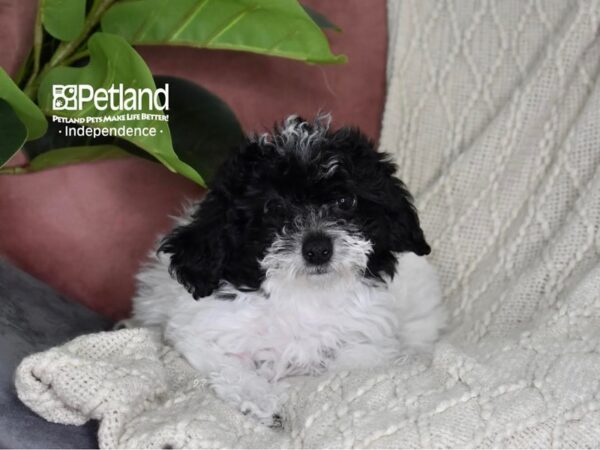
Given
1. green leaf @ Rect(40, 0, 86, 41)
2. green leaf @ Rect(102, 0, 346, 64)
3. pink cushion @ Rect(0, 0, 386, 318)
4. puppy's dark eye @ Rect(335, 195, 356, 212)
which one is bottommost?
pink cushion @ Rect(0, 0, 386, 318)

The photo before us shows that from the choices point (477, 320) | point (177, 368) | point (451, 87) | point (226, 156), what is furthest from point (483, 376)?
point (451, 87)

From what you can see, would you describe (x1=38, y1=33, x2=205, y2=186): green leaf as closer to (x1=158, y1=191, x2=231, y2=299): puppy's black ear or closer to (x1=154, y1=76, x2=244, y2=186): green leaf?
(x1=158, y1=191, x2=231, y2=299): puppy's black ear

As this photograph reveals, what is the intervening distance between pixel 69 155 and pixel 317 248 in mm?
723

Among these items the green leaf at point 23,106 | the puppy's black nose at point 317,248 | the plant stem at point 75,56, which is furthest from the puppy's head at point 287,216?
the plant stem at point 75,56

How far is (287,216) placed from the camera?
1.89 metres

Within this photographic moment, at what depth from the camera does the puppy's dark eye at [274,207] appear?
189 centimetres

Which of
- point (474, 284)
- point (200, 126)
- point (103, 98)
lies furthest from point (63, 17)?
point (474, 284)

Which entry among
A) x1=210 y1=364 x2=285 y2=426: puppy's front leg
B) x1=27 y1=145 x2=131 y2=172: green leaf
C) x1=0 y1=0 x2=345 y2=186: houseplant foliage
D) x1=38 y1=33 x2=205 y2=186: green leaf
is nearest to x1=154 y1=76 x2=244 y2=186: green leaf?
x1=0 y1=0 x2=345 y2=186: houseplant foliage

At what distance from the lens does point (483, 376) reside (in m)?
1.70

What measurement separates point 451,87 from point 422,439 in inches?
50.5

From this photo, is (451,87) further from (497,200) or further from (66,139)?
(66,139)

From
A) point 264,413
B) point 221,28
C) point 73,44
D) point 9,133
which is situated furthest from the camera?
point 73,44

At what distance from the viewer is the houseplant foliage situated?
1.77 meters

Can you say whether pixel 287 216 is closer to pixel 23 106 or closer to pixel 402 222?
pixel 402 222
